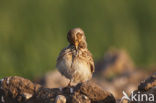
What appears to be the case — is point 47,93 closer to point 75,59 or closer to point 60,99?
point 60,99

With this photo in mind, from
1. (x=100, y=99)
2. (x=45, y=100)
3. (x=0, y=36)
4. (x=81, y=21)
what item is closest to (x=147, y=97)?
(x=100, y=99)

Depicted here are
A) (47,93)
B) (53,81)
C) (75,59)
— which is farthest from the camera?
(53,81)

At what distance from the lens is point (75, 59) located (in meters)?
7.13

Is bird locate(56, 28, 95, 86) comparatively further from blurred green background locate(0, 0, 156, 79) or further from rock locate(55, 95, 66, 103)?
blurred green background locate(0, 0, 156, 79)

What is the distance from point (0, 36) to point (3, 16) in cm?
64

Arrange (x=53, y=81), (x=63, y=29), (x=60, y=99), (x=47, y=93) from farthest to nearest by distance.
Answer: (x=63, y=29) < (x=53, y=81) < (x=47, y=93) < (x=60, y=99)

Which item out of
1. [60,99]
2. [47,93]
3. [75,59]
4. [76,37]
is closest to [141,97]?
[60,99]

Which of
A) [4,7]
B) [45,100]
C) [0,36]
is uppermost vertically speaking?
[4,7]

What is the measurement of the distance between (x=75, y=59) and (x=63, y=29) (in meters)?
8.22

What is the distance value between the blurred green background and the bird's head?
6.65 metres

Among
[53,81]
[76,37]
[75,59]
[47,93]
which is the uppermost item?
[53,81]

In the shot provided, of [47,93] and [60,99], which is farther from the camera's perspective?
[47,93]

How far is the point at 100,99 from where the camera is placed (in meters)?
5.83

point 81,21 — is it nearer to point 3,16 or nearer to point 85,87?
point 3,16
